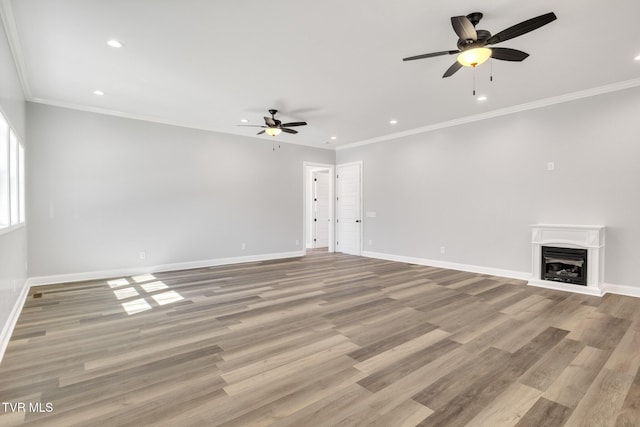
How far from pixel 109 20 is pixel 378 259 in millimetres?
6433

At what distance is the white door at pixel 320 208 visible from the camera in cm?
982

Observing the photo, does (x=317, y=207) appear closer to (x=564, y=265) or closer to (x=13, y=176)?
(x=564, y=265)

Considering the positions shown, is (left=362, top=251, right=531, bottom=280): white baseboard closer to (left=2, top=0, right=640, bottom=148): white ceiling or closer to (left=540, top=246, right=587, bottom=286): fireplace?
(left=540, top=246, right=587, bottom=286): fireplace

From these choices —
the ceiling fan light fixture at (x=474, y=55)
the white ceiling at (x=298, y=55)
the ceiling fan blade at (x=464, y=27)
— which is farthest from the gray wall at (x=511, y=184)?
the ceiling fan blade at (x=464, y=27)

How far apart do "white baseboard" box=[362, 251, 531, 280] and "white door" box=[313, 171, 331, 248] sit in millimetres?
2362

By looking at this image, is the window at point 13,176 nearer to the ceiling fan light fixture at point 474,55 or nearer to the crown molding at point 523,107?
the ceiling fan light fixture at point 474,55

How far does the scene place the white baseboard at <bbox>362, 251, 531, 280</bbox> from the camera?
529cm

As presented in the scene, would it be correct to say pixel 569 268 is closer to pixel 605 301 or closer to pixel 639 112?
pixel 605 301

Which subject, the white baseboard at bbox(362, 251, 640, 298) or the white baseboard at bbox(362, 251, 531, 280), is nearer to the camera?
the white baseboard at bbox(362, 251, 640, 298)

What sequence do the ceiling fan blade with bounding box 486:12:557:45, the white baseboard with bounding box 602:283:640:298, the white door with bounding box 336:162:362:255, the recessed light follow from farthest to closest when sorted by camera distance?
the white door with bounding box 336:162:362:255 → the white baseboard with bounding box 602:283:640:298 → the recessed light → the ceiling fan blade with bounding box 486:12:557:45

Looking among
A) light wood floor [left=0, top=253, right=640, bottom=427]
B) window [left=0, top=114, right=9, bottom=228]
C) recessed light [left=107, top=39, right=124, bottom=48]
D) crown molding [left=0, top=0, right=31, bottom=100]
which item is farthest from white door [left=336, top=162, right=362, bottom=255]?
window [left=0, top=114, right=9, bottom=228]

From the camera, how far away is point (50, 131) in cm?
498

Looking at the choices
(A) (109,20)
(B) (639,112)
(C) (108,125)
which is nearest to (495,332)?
(B) (639,112)

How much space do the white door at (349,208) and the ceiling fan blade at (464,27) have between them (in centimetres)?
541
